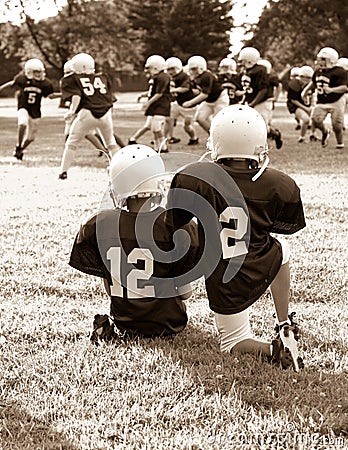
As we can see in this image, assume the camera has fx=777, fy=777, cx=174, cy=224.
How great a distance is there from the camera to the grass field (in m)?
2.96

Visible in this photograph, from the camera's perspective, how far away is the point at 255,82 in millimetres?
13750

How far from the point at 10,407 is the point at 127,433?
0.55 metres

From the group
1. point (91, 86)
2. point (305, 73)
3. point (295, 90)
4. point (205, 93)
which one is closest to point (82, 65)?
point (91, 86)

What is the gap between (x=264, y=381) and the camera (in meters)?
3.42

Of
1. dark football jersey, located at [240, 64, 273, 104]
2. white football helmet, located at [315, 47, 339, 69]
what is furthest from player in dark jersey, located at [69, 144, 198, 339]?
white football helmet, located at [315, 47, 339, 69]

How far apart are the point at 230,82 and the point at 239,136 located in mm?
11782

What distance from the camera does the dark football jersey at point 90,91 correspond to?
10.2 meters

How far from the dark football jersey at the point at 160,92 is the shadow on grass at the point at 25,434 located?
1046 centimetres

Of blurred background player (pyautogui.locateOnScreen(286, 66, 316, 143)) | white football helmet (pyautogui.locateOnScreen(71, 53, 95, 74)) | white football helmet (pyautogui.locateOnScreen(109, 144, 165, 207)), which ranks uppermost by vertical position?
white football helmet (pyautogui.locateOnScreen(109, 144, 165, 207))

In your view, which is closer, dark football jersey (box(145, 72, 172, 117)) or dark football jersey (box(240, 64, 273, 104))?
dark football jersey (box(145, 72, 172, 117))

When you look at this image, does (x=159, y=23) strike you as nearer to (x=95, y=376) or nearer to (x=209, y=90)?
(x=209, y=90)

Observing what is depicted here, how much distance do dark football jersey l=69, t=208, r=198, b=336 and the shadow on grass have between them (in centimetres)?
94

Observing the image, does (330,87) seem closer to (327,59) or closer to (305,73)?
(327,59)

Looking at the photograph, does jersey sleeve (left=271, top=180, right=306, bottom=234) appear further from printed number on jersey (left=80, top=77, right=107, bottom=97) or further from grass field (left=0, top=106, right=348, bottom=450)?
printed number on jersey (left=80, top=77, right=107, bottom=97)
